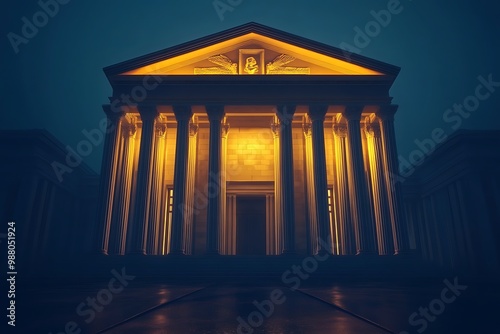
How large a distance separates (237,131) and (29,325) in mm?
22289

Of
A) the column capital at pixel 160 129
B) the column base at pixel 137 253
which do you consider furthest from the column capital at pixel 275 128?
the column base at pixel 137 253

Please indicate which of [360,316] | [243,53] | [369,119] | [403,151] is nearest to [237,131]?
[243,53]

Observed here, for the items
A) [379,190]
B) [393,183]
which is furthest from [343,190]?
[393,183]

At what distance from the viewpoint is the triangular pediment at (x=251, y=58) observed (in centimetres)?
2120

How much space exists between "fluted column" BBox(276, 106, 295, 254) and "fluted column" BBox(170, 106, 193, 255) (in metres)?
5.88

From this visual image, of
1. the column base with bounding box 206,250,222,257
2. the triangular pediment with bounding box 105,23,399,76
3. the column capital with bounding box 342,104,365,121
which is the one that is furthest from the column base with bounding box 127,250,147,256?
the column capital with bounding box 342,104,365,121

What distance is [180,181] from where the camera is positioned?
19516mm

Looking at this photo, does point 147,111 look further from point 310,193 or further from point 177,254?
point 310,193

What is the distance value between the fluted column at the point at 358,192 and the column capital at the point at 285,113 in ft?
11.6

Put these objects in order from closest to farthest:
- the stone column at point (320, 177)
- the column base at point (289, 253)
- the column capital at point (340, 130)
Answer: the column base at point (289, 253)
the stone column at point (320, 177)
the column capital at point (340, 130)

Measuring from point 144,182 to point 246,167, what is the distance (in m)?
8.01

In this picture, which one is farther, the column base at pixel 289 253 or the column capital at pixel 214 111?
the column capital at pixel 214 111

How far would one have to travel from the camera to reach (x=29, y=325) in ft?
12.1

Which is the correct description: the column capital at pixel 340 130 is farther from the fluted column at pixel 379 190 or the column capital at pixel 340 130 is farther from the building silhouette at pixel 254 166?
the fluted column at pixel 379 190
